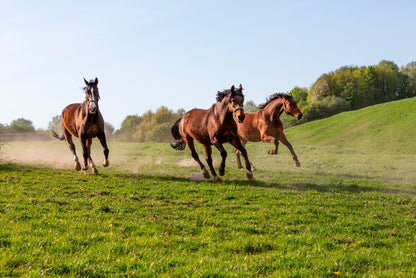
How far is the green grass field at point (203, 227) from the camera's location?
5.07 m

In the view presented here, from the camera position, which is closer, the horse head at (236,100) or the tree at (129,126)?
the horse head at (236,100)

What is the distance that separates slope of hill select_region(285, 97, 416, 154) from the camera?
151 ft

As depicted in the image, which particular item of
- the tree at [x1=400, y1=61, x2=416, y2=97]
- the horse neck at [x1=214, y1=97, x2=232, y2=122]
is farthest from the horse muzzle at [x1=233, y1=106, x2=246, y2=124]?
the tree at [x1=400, y1=61, x2=416, y2=97]

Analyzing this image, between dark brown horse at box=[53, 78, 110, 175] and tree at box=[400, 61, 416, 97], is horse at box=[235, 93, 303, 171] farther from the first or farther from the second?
tree at box=[400, 61, 416, 97]

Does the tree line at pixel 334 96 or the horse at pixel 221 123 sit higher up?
the tree line at pixel 334 96

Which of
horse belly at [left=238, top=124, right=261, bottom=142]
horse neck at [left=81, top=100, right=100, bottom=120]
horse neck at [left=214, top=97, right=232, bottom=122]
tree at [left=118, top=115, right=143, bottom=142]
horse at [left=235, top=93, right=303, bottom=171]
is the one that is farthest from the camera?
tree at [left=118, top=115, right=143, bottom=142]

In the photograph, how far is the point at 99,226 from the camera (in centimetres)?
717

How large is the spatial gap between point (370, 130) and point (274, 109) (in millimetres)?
45571

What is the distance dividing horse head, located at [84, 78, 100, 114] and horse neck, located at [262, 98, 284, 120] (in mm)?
8925

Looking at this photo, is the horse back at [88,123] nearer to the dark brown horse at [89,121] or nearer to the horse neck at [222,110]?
the dark brown horse at [89,121]

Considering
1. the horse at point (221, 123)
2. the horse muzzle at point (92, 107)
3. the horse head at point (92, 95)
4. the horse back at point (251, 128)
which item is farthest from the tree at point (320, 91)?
the horse muzzle at point (92, 107)

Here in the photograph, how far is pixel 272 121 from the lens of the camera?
17.3 metres

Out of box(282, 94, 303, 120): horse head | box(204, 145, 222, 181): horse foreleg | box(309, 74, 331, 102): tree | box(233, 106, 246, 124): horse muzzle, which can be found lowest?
box(204, 145, 222, 181): horse foreleg

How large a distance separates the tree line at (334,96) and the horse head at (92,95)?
51.8m
